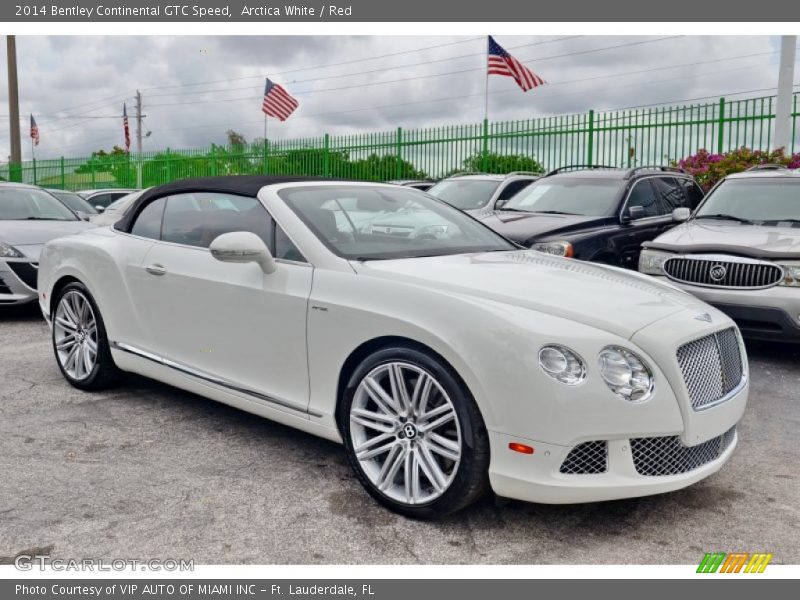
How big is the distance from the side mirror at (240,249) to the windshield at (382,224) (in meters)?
0.29

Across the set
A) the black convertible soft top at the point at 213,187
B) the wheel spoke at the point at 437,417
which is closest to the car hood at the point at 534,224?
the black convertible soft top at the point at 213,187

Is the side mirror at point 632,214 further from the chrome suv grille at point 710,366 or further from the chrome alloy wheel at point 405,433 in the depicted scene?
the chrome alloy wheel at point 405,433

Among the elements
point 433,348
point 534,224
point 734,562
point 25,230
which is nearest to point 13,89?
point 25,230

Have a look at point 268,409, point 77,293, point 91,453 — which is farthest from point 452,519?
point 77,293

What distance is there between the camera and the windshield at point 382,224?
160 inches

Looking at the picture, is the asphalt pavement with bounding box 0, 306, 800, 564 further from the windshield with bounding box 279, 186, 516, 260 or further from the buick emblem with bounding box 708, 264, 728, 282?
the buick emblem with bounding box 708, 264, 728, 282

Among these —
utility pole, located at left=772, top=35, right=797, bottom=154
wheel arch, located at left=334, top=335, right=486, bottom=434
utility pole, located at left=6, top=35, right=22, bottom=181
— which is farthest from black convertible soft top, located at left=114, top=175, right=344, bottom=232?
utility pole, located at left=6, top=35, right=22, bottom=181

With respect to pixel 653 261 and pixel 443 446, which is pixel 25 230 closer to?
pixel 653 261

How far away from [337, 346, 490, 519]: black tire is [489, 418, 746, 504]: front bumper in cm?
6

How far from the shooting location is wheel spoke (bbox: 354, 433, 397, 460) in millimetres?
3507

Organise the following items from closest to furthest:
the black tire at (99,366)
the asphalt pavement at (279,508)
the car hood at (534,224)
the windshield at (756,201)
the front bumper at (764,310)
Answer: the asphalt pavement at (279,508), the black tire at (99,366), the front bumper at (764,310), the windshield at (756,201), the car hood at (534,224)

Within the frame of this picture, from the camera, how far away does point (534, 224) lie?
782 centimetres

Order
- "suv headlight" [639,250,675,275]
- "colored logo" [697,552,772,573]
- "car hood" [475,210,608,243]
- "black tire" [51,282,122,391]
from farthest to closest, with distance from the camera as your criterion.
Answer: "car hood" [475,210,608,243] < "suv headlight" [639,250,675,275] < "black tire" [51,282,122,391] < "colored logo" [697,552,772,573]

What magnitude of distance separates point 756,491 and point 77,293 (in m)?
4.32
